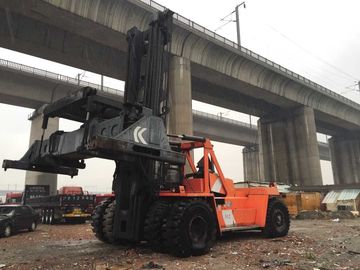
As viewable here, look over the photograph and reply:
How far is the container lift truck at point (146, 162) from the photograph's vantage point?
25.2 ft

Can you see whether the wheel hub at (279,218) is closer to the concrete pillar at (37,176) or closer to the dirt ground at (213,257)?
the dirt ground at (213,257)

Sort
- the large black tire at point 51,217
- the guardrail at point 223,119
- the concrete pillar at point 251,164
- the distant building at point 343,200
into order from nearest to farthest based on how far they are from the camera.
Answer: the large black tire at point 51,217 → the distant building at point 343,200 → the guardrail at point 223,119 → the concrete pillar at point 251,164

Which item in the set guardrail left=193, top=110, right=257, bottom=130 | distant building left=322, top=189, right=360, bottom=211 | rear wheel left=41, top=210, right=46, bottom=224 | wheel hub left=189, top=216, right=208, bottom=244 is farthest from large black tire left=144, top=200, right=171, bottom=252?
guardrail left=193, top=110, right=257, bottom=130

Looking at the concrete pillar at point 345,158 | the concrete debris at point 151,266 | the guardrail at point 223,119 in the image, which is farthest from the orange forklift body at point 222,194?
the concrete pillar at point 345,158

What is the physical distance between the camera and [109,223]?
10172 mm

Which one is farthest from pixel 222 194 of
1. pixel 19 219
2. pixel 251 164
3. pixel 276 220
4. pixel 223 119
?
pixel 251 164

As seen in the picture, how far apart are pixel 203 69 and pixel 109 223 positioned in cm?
2142

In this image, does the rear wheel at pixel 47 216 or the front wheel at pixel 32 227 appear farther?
the rear wheel at pixel 47 216

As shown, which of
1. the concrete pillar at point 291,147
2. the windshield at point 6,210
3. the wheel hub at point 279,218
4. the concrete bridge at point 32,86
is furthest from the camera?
the concrete pillar at point 291,147

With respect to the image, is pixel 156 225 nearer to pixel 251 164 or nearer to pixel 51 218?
pixel 51 218

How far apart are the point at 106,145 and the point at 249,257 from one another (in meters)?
4.35

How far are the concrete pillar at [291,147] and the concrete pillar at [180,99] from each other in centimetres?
2061

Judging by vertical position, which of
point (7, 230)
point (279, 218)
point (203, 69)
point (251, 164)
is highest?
point (203, 69)

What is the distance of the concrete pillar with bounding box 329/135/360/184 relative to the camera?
63781 millimetres
